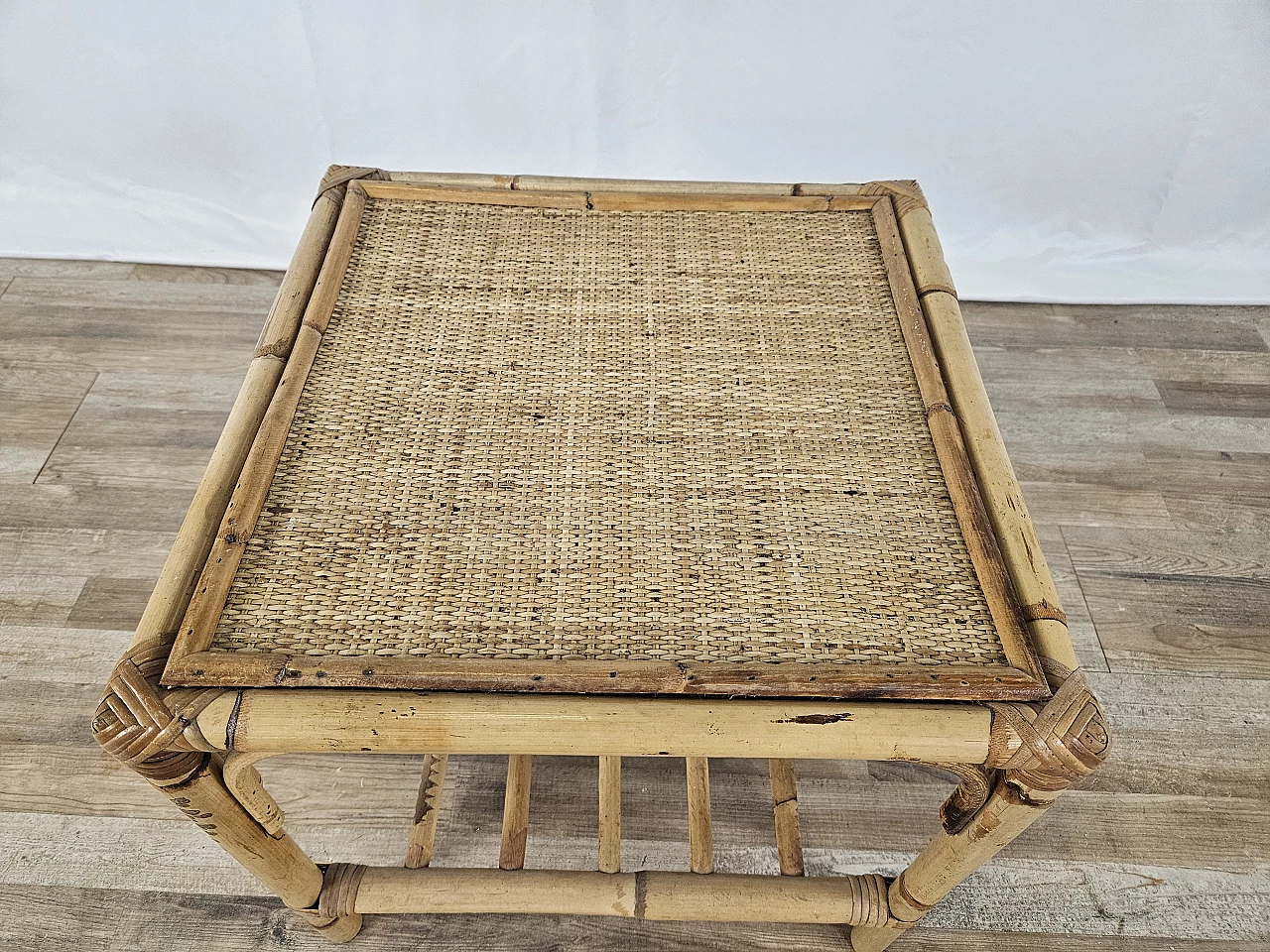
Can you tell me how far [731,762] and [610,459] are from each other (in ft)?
1.38

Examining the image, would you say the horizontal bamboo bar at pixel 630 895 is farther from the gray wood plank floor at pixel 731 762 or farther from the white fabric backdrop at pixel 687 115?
the white fabric backdrop at pixel 687 115

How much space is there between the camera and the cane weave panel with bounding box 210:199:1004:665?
0.59m

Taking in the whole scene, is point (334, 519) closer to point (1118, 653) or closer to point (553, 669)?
point (553, 669)

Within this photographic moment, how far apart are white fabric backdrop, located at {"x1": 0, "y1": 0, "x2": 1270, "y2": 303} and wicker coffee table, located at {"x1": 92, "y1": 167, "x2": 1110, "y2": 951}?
0.57 metres

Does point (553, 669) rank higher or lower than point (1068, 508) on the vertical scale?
higher

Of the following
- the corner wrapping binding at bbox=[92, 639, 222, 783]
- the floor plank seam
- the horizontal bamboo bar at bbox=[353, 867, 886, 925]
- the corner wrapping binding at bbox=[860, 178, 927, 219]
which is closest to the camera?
the corner wrapping binding at bbox=[92, 639, 222, 783]

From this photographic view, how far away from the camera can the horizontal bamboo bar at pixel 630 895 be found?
73 centimetres

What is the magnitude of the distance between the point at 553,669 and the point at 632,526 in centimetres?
14

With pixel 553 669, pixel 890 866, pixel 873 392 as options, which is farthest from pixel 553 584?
pixel 890 866

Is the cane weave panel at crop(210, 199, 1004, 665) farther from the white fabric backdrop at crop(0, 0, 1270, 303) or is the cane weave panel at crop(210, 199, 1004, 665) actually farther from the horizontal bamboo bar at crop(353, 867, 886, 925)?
the white fabric backdrop at crop(0, 0, 1270, 303)

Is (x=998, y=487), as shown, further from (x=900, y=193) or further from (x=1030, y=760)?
(x=900, y=193)

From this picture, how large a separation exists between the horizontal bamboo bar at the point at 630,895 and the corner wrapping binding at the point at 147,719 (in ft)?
0.89

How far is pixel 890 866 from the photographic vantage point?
2.83 feet

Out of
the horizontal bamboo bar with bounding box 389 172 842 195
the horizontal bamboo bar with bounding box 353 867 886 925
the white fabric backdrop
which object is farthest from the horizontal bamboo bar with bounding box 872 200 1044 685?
the white fabric backdrop
